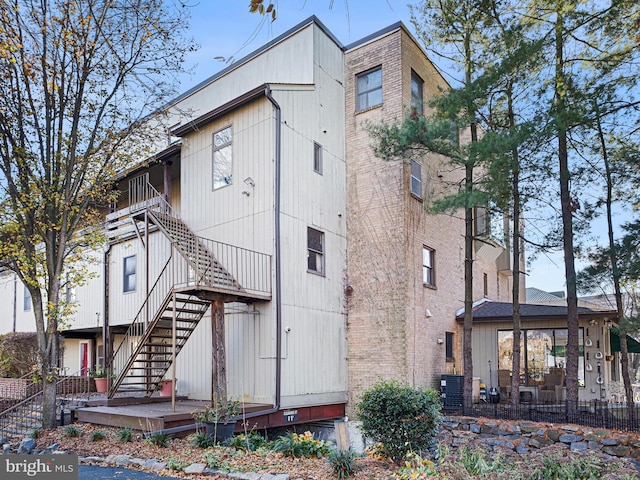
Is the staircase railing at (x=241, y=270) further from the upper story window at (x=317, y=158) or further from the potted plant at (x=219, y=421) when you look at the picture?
the upper story window at (x=317, y=158)

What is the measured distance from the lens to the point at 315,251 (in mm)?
14016

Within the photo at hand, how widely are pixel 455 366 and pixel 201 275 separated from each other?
30.3 feet

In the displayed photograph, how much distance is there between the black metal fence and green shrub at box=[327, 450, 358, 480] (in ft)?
23.4

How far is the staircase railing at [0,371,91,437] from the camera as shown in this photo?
39.0 feet

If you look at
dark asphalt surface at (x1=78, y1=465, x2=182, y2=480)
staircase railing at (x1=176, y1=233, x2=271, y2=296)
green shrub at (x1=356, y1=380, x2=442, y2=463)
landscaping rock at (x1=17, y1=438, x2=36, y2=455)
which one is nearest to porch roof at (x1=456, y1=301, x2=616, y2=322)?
staircase railing at (x1=176, y1=233, x2=271, y2=296)

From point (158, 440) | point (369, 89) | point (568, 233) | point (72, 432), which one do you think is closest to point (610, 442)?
point (568, 233)

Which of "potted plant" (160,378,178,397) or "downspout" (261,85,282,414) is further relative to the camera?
"potted plant" (160,378,178,397)

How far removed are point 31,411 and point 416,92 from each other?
1336 centimetres

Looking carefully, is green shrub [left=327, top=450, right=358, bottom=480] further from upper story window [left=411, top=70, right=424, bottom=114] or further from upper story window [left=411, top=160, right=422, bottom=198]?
upper story window [left=411, top=70, right=424, bottom=114]

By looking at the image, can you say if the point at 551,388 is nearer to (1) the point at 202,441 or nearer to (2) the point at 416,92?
(2) the point at 416,92

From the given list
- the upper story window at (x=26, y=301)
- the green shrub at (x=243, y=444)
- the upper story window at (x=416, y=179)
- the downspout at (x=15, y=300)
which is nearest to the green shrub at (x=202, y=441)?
the green shrub at (x=243, y=444)

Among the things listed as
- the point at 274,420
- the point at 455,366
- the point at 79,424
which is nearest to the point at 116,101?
the point at 79,424

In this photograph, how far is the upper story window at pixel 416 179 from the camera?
15.2 metres

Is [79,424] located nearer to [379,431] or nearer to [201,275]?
[201,275]
